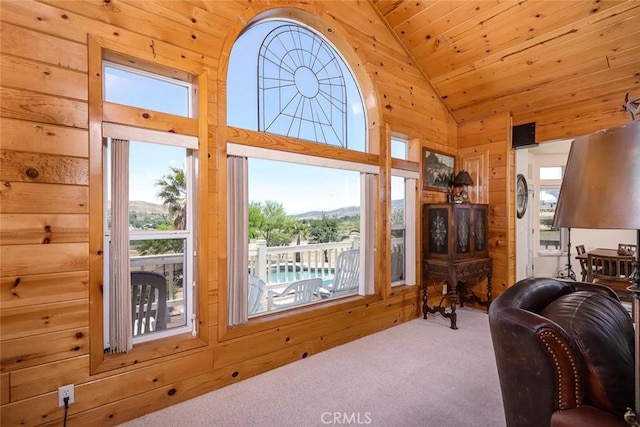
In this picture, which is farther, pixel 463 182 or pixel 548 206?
pixel 548 206

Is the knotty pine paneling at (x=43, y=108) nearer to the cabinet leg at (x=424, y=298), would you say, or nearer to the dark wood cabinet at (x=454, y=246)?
the dark wood cabinet at (x=454, y=246)

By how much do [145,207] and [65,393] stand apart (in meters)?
1.21

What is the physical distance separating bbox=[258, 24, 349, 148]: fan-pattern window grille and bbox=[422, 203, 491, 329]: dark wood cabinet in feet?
5.16

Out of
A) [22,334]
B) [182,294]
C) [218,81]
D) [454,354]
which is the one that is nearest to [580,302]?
[454,354]

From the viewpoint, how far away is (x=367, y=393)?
236 cm

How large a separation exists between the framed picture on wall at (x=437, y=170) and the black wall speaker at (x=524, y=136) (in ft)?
2.62

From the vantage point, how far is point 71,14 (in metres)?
1.89

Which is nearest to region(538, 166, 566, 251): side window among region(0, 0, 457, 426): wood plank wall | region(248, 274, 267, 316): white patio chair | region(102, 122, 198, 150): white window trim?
region(248, 274, 267, 316): white patio chair

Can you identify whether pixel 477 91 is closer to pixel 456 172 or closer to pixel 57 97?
pixel 456 172

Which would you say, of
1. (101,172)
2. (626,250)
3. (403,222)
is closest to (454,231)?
(403,222)

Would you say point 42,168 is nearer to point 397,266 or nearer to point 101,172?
point 101,172

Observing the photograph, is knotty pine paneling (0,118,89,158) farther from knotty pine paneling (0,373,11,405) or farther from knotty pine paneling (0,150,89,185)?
knotty pine paneling (0,373,11,405)

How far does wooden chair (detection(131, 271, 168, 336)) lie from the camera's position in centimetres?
231

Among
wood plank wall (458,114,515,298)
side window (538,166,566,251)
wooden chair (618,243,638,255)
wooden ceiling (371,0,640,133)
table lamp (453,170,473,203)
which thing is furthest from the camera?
side window (538,166,566,251)
